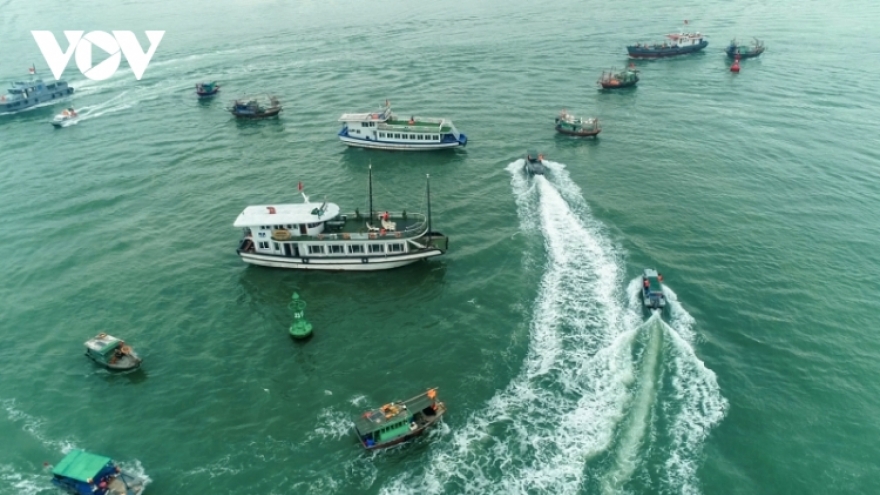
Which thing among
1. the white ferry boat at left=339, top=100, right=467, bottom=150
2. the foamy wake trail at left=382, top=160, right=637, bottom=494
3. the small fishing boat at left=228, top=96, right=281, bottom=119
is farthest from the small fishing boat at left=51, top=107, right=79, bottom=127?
the foamy wake trail at left=382, top=160, right=637, bottom=494

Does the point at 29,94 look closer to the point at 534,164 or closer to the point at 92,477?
the point at 534,164

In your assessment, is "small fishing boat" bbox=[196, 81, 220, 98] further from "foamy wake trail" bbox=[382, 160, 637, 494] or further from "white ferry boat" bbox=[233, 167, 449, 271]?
"foamy wake trail" bbox=[382, 160, 637, 494]

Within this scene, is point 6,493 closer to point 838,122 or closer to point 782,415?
point 782,415

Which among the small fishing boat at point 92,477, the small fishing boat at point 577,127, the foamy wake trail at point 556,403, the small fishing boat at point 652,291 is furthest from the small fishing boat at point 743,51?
the small fishing boat at point 92,477

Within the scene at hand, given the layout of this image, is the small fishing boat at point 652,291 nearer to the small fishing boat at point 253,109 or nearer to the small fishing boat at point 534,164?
the small fishing boat at point 534,164

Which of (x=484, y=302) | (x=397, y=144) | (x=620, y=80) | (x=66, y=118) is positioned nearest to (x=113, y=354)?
(x=484, y=302)

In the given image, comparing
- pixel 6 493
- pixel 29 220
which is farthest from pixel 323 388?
pixel 29 220
